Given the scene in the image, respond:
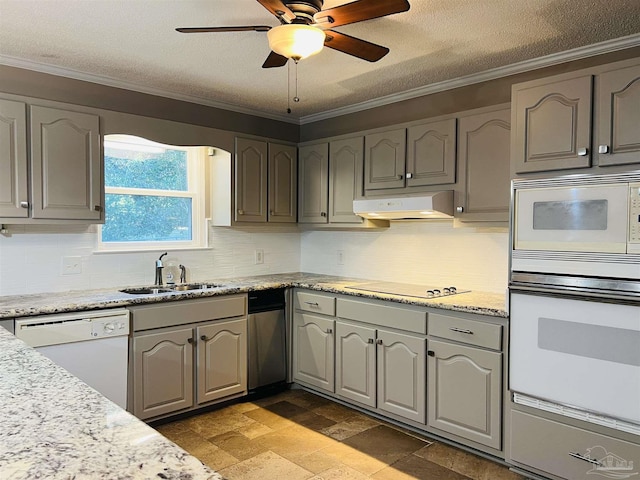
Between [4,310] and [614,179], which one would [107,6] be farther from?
[614,179]

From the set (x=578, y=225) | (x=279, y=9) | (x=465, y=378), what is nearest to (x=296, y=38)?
(x=279, y=9)

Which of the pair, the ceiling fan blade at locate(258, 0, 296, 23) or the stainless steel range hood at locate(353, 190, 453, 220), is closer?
the ceiling fan blade at locate(258, 0, 296, 23)

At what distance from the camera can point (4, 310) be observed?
253cm

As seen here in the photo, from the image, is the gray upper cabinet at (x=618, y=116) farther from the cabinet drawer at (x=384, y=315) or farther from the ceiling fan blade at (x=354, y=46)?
the cabinet drawer at (x=384, y=315)

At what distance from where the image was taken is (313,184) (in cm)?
420

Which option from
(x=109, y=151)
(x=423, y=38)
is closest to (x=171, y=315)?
(x=109, y=151)

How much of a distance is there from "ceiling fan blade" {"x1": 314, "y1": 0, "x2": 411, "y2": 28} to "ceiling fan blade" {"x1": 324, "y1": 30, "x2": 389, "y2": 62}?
0.10 meters

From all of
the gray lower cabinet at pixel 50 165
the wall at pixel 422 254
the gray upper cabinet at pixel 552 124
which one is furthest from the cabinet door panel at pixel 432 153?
the gray lower cabinet at pixel 50 165

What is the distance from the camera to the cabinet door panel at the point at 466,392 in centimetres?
266

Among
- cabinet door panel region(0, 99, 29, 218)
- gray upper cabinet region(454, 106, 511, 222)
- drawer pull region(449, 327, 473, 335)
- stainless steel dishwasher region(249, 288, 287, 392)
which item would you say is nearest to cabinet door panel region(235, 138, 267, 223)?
stainless steel dishwasher region(249, 288, 287, 392)

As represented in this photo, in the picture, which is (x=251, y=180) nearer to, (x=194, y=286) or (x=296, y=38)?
(x=194, y=286)

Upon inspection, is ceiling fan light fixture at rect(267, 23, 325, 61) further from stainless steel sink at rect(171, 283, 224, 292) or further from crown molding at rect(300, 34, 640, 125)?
stainless steel sink at rect(171, 283, 224, 292)

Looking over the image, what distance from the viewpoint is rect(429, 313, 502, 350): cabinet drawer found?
104 inches

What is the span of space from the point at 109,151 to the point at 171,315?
132cm
